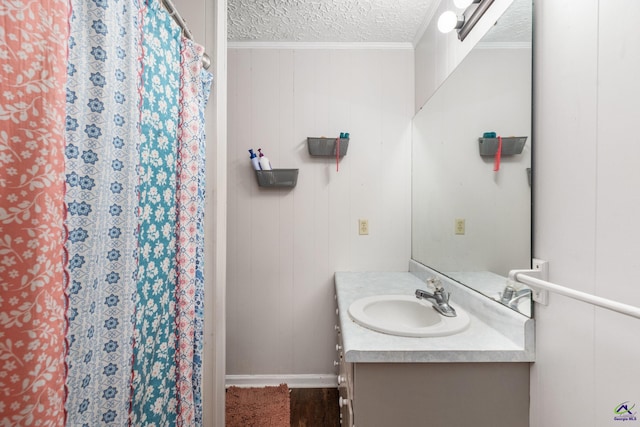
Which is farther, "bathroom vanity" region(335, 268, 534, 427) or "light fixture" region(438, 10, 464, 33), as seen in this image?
"light fixture" region(438, 10, 464, 33)

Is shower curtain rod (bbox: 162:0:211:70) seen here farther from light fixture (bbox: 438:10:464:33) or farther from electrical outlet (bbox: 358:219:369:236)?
electrical outlet (bbox: 358:219:369:236)

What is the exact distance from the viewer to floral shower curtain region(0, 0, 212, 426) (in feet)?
1.45

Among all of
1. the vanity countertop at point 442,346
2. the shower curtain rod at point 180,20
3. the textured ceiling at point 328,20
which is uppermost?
the textured ceiling at point 328,20

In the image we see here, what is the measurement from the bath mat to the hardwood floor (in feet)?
0.18

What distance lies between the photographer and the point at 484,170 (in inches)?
44.6

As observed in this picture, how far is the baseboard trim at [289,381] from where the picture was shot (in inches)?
76.8

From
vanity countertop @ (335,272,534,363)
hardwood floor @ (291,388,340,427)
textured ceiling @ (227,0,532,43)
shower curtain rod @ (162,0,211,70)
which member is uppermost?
textured ceiling @ (227,0,532,43)

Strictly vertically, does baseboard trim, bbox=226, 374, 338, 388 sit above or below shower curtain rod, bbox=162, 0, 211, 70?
below

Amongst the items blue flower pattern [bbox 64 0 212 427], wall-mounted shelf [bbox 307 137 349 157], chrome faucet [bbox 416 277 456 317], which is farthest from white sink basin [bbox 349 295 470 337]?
wall-mounted shelf [bbox 307 137 349 157]

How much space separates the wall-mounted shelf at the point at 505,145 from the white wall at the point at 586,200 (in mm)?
57

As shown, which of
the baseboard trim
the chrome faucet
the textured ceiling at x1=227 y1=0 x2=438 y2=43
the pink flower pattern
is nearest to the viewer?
the pink flower pattern

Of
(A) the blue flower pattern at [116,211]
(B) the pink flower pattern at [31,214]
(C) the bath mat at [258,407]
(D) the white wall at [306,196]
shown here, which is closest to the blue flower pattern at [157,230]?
(A) the blue flower pattern at [116,211]

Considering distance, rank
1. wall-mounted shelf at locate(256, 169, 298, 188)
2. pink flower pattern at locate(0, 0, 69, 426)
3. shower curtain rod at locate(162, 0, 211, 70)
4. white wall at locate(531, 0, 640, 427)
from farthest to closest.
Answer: wall-mounted shelf at locate(256, 169, 298, 188)
shower curtain rod at locate(162, 0, 211, 70)
white wall at locate(531, 0, 640, 427)
pink flower pattern at locate(0, 0, 69, 426)

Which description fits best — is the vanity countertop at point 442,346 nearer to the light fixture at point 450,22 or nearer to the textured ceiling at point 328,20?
the light fixture at point 450,22
